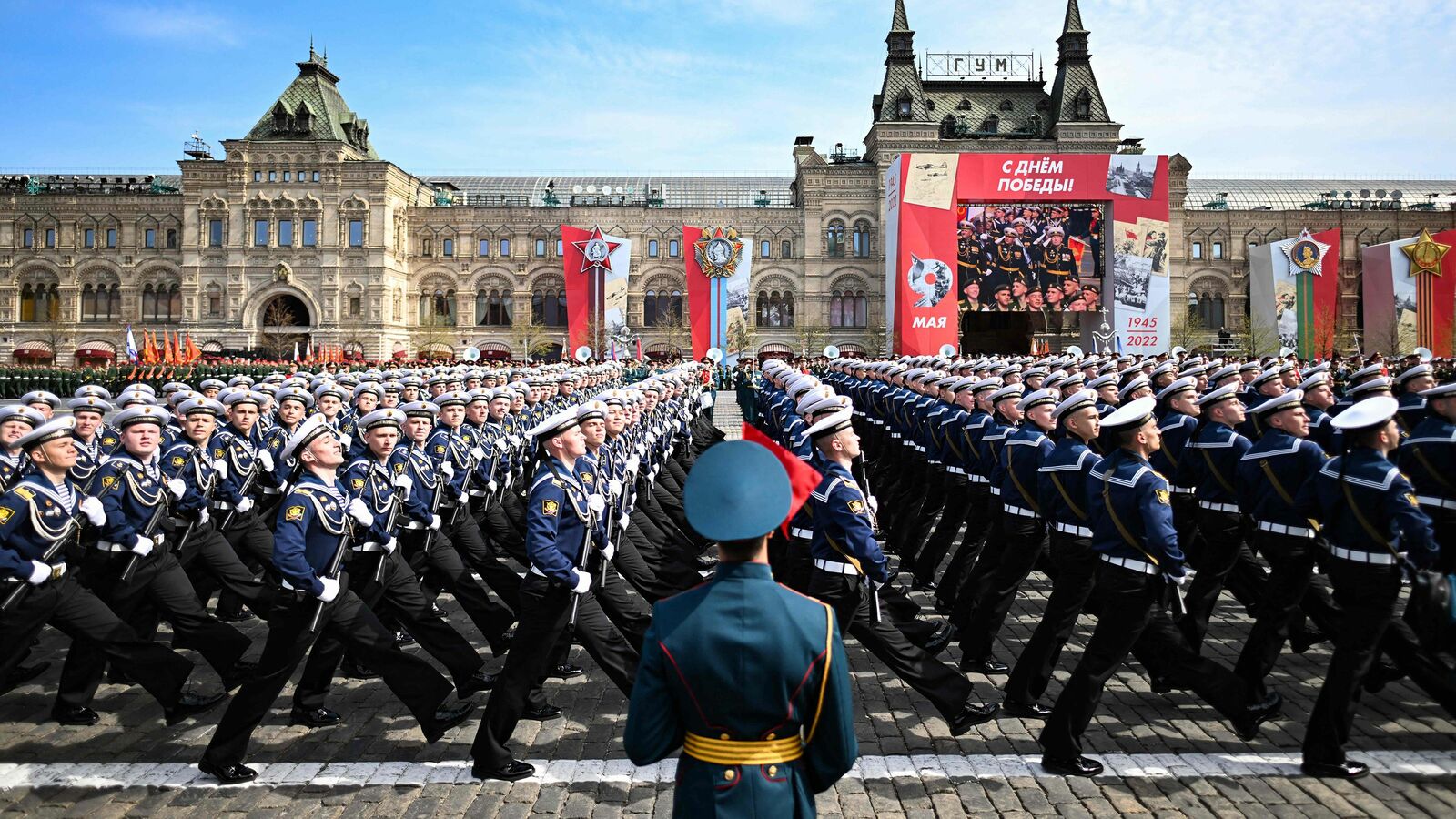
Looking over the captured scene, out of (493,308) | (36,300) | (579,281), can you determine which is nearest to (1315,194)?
(579,281)

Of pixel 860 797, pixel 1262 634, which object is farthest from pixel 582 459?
pixel 1262 634

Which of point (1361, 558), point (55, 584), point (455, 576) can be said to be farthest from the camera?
point (455, 576)

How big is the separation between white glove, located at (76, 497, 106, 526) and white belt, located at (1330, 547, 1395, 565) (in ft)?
25.8

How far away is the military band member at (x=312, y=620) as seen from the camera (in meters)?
5.33

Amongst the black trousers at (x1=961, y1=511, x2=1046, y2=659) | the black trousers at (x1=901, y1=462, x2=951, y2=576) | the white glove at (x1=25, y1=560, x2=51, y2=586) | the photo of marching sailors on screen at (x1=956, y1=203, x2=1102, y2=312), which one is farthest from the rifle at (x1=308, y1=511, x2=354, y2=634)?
the photo of marching sailors on screen at (x1=956, y1=203, x2=1102, y2=312)

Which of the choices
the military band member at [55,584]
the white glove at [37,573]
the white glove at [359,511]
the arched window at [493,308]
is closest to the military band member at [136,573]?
the military band member at [55,584]

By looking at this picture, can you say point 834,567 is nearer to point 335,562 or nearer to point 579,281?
point 335,562

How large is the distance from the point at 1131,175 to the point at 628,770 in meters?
42.8

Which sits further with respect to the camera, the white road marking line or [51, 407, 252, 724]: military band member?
[51, 407, 252, 724]: military band member

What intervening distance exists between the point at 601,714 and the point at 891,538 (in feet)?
18.8

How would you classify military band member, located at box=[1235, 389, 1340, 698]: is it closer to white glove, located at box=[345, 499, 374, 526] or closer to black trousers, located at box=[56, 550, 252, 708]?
white glove, located at box=[345, 499, 374, 526]

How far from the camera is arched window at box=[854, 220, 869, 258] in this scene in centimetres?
5941

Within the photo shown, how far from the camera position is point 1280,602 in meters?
6.21

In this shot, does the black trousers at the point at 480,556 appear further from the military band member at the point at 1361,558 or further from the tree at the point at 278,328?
the tree at the point at 278,328
